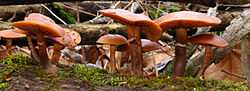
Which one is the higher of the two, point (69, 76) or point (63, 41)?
point (63, 41)

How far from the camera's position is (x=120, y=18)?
189 centimetres

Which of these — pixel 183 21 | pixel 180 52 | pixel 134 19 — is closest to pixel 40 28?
pixel 134 19

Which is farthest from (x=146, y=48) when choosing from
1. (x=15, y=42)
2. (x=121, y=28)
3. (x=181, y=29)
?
(x=15, y=42)

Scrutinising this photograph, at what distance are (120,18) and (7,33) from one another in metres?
0.67

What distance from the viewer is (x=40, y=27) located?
1804 mm

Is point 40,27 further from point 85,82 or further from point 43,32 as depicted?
point 85,82

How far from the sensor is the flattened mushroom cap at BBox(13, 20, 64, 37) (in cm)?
177

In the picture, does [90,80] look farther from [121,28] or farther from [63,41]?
[121,28]

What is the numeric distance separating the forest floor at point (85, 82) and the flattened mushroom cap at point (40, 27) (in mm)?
194

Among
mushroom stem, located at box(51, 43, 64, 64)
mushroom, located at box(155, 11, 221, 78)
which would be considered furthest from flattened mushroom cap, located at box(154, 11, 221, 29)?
mushroom stem, located at box(51, 43, 64, 64)

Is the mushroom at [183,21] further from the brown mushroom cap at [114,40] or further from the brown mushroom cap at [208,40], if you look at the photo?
the brown mushroom cap at [114,40]

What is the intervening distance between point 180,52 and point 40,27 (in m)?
0.69

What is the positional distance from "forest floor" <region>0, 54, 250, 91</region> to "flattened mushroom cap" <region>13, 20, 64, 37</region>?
0.19 m

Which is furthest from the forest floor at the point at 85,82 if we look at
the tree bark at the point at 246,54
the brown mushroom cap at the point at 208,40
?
the tree bark at the point at 246,54
